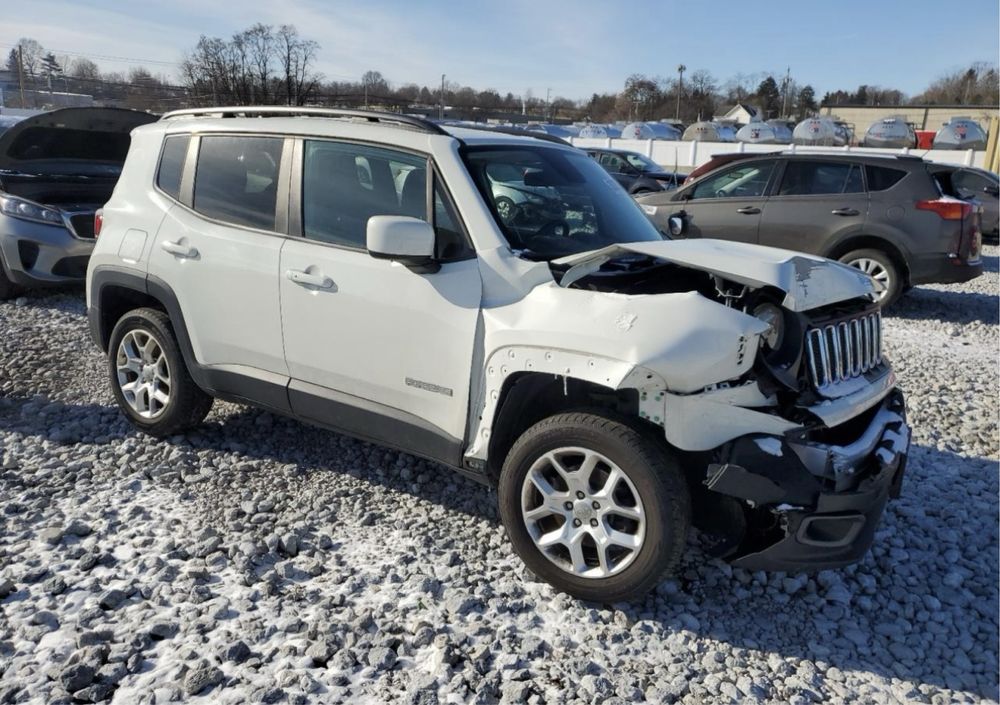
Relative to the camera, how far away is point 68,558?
3.44 m

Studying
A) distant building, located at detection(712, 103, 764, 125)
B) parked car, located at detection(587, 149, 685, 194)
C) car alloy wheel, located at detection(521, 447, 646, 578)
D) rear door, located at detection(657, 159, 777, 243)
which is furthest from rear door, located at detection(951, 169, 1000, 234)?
distant building, located at detection(712, 103, 764, 125)

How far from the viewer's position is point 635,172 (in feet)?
58.9

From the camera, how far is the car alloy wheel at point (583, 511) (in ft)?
9.89

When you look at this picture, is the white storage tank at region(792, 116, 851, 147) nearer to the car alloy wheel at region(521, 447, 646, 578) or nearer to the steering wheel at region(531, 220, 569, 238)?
the steering wheel at region(531, 220, 569, 238)

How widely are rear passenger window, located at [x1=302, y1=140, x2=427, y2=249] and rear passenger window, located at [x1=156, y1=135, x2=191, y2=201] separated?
3.28ft

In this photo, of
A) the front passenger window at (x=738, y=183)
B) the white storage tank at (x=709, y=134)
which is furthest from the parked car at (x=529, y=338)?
the white storage tank at (x=709, y=134)

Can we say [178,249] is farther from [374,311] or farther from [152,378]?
[374,311]

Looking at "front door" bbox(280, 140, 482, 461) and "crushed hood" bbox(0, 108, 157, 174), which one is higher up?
"crushed hood" bbox(0, 108, 157, 174)

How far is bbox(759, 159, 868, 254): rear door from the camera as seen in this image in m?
8.82

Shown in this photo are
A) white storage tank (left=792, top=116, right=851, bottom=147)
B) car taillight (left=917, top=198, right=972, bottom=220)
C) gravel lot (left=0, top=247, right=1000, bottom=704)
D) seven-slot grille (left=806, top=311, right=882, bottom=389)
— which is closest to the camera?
gravel lot (left=0, top=247, right=1000, bottom=704)

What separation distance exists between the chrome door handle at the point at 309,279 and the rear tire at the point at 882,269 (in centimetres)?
686

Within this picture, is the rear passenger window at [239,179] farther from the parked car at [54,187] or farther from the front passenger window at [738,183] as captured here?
the front passenger window at [738,183]

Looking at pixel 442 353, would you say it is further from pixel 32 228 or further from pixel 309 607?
pixel 32 228

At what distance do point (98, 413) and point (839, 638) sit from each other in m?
4.62
